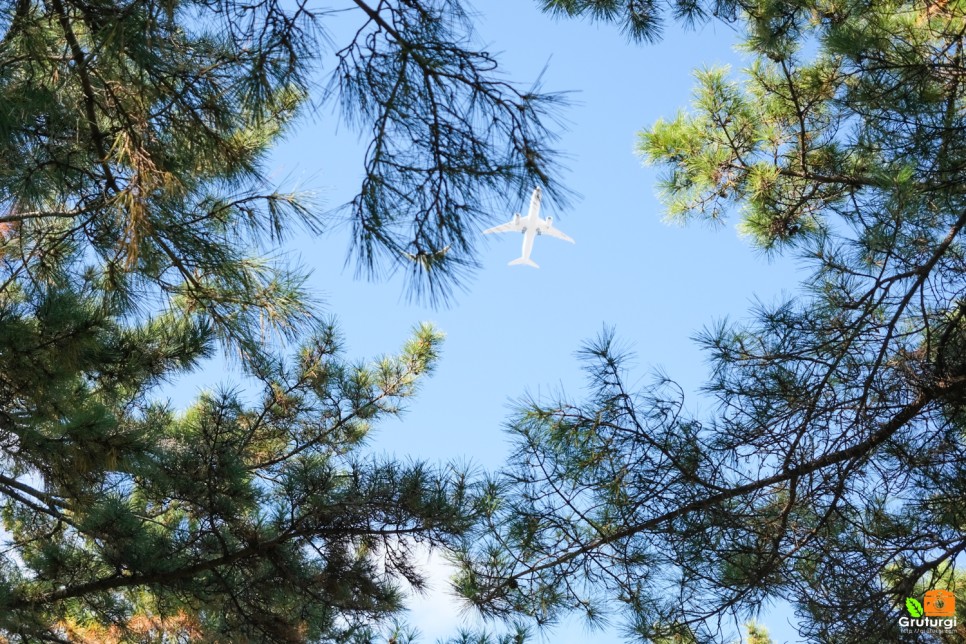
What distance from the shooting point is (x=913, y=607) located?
2705mm

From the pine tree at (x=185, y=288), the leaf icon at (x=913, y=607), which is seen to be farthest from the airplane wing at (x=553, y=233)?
the leaf icon at (x=913, y=607)

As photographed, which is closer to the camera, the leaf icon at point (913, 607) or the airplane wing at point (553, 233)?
the leaf icon at point (913, 607)

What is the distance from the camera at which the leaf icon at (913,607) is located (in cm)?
267

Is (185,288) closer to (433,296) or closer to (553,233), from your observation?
(433,296)

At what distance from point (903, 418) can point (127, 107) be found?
243 cm

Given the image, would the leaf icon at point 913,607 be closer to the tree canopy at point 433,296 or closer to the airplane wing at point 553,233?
the tree canopy at point 433,296

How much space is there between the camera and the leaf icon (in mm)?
2672

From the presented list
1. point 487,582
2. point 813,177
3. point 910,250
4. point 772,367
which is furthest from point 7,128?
point 813,177

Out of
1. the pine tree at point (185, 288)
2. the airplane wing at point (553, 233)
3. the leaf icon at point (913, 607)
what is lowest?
the leaf icon at point (913, 607)

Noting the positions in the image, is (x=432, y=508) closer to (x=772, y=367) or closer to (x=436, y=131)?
(x=772, y=367)

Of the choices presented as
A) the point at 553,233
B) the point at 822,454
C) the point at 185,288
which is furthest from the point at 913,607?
the point at 553,233

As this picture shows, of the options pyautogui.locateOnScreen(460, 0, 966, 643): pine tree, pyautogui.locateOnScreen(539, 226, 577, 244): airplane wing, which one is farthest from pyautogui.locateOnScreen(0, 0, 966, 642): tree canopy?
pyautogui.locateOnScreen(539, 226, 577, 244): airplane wing

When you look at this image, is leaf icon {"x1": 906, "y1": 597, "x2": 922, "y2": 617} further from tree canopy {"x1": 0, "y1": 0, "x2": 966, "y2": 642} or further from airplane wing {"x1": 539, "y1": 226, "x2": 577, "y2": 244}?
airplane wing {"x1": 539, "y1": 226, "x2": 577, "y2": 244}

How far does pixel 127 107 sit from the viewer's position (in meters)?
2.63
